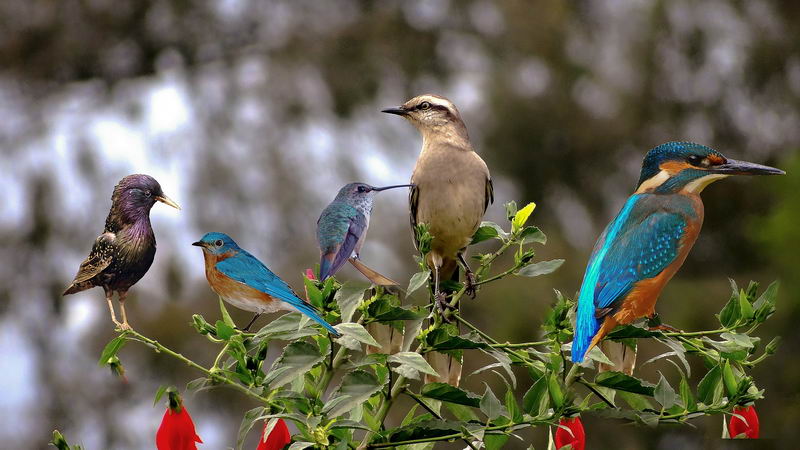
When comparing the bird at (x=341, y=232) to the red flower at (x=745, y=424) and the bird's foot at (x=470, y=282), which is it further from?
the red flower at (x=745, y=424)

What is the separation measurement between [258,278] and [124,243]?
264mm

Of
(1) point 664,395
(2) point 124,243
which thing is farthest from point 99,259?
(1) point 664,395

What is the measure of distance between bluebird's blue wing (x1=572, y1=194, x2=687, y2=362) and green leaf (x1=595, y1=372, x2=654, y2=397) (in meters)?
0.15

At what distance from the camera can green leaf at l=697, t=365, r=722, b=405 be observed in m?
2.16

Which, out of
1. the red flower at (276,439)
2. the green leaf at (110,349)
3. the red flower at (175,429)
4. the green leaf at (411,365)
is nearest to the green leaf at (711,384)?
the green leaf at (411,365)

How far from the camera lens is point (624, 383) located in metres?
2.16

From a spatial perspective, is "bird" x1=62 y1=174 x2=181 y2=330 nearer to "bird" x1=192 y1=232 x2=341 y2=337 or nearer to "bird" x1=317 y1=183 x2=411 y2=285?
"bird" x1=192 y1=232 x2=341 y2=337

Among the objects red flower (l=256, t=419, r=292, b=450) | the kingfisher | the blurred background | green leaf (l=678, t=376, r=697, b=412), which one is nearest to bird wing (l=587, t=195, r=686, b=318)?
the kingfisher

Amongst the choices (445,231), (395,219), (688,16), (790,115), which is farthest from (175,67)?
(445,231)

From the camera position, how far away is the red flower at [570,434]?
2.16 meters

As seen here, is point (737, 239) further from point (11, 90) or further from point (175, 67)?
point (11, 90)

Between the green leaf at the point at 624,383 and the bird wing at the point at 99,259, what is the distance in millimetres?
957

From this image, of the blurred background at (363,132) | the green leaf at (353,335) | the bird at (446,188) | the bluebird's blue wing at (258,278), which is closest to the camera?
the green leaf at (353,335)

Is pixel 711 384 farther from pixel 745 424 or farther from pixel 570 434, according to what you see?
pixel 570 434
